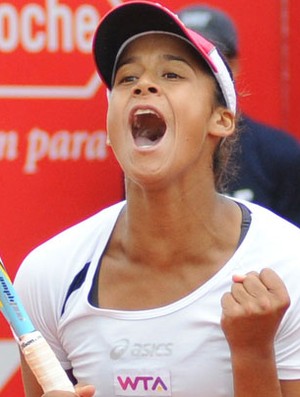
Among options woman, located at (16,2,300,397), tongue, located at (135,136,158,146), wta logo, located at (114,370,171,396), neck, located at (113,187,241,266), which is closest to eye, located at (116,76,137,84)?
woman, located at (16,2,300,397)

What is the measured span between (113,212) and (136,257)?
153 mm

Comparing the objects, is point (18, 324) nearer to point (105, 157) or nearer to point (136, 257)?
point (136, 257)

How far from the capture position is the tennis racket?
2.64 meters

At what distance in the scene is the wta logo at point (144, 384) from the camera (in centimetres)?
283

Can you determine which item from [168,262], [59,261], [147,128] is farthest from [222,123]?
[59,261]

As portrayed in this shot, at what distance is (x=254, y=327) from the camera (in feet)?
8.94

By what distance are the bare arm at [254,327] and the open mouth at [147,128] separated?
0.43 meters

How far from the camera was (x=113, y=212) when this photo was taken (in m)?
3.12

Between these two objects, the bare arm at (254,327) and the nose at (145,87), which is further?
the nose at (145,87)

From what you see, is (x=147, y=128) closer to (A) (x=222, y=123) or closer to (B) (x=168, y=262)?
(A) (x=222, y=123)

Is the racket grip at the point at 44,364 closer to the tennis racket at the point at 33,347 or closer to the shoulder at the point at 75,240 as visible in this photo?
the tennis racket at the point at 33,347

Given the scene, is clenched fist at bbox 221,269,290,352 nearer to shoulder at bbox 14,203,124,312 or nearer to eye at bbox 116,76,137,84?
shoulder at bbox 14,203,124,312

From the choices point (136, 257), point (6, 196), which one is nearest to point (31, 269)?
point (136, 257)

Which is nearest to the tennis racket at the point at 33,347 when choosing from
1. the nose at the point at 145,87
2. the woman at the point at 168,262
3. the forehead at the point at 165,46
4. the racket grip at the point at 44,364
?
the racket grip at the point at 44,364
